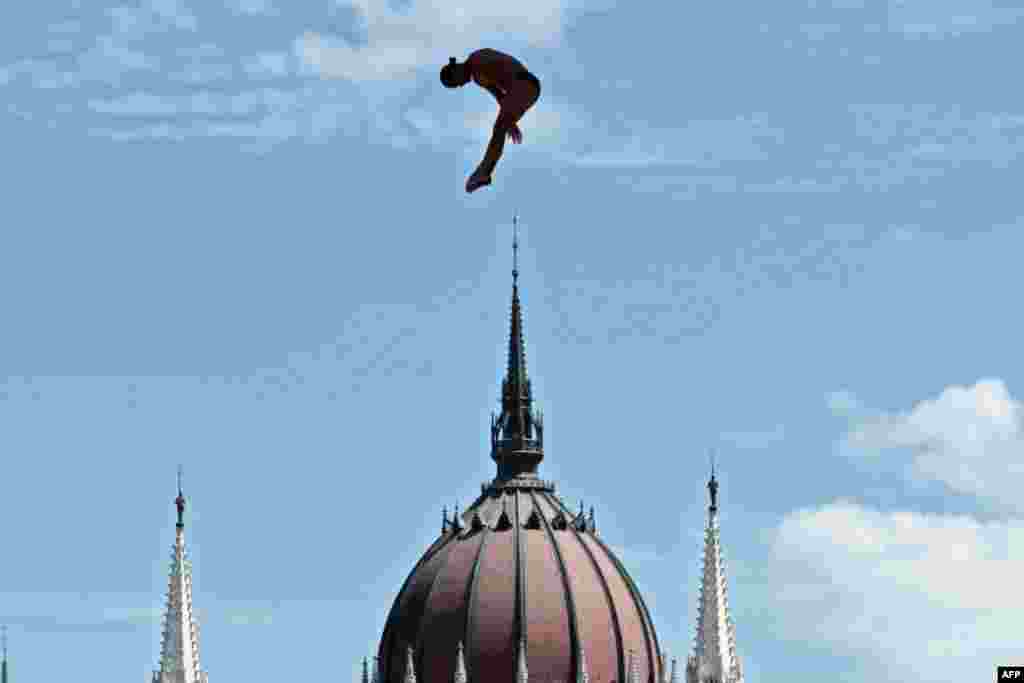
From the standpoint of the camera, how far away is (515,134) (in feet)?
102

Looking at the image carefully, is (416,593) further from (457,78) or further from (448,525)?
(457,78)

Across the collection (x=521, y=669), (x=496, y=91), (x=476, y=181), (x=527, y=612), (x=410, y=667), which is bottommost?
(x=476, y=181)

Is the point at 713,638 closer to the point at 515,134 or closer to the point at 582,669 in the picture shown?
the point at 582,669

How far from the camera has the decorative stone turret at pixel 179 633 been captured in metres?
103

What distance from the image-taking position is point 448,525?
120750mm

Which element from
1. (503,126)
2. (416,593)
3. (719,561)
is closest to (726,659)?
(719,561)

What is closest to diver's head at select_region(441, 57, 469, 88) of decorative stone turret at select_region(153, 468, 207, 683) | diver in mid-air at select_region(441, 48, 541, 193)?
diver in mid-air at select_region(441, 48, 541, 193)

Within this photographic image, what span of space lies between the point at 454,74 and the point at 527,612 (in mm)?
87166

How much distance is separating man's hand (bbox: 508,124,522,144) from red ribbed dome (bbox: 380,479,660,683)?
85423 millimetres

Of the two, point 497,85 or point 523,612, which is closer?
point 497,85

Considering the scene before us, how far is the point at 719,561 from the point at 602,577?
5.76 m

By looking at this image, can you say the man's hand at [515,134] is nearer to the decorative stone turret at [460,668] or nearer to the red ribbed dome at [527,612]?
the decorative stone turret at [460,668]

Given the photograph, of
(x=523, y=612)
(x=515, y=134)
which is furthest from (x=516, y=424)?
(x=515, y=134)

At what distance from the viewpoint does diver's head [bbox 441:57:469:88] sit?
1181 inches
